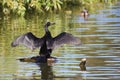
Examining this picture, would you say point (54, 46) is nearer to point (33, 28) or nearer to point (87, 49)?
point (87, 49)

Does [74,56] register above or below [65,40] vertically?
below

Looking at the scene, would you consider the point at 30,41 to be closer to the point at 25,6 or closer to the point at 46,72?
the point at 46,72

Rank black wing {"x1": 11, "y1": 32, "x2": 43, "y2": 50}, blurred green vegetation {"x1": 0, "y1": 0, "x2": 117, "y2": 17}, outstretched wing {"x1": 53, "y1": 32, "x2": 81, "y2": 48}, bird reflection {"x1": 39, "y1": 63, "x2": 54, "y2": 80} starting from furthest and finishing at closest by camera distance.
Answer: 1. blurred green vegetation {"x1": 0, "y1": 0, "x2": 117, "y2": 17}
2. black wing {"x1": 11, "y1": 32, "x2": 43, "y2": 50}
3. outstretched wing {"x1": 53, "y1": 32, "x2": 81, "y2": 48}
4. bird reflection {"x1": 39, "y1": 63, "x2": 54, "y2": 80}

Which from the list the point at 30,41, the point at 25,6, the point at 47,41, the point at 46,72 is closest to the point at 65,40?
the point at 47,41

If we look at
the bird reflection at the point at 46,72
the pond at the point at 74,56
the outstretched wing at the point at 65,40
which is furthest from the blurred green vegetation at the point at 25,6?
the bird reflection at the point at 46,72

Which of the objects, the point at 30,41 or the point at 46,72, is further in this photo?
the point at 30,41

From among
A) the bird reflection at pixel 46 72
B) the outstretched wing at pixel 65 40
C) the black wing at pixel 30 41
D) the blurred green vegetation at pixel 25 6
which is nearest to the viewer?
the bird reflection at pixel 46 72

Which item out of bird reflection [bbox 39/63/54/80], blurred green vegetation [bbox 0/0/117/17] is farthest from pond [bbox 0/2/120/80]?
blurred green vegetation [bbox 0/0/117/17]

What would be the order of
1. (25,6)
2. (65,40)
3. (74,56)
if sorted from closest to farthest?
1. (65,40)
2. (74,56)
3. (25,6)

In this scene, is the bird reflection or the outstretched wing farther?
the outstretched wing

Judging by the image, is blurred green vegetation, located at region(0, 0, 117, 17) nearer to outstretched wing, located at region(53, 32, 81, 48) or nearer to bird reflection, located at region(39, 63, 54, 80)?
outstretched wing, located at region(53, 32, 81, 48)

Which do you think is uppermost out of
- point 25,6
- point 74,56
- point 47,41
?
point 47,41

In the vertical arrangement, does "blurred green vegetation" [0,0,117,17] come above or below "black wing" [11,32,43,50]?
below

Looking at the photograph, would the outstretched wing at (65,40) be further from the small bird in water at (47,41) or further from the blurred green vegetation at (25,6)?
the blurred green vegetation at (25,6)
